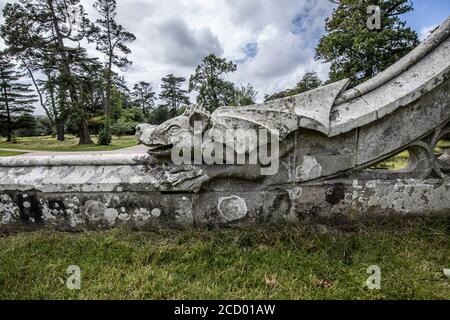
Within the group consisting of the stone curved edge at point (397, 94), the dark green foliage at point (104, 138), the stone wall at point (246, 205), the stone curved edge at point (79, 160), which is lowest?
the stone wall at point (246, 205)

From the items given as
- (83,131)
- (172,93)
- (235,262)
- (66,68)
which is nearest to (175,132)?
(235,262)

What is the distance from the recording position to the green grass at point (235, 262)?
170 cm

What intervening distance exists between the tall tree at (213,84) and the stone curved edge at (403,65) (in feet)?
85.3

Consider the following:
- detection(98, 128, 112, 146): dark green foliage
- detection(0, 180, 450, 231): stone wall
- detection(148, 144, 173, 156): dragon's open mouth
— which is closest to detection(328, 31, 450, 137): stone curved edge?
detection(0, 180, 450, 231): stone wall

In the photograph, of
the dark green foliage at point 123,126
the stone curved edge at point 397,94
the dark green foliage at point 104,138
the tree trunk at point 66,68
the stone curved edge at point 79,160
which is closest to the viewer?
the stone curved edge at point 397,94

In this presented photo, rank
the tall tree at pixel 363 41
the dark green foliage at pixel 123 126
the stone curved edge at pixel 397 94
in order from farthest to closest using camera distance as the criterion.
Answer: the dark green foliage at pixel 123 126
the tall tree at pixel 363 41
the stone curved edge at pixel 397 94

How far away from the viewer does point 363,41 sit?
45.0ft

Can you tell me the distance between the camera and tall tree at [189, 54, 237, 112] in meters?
28.5

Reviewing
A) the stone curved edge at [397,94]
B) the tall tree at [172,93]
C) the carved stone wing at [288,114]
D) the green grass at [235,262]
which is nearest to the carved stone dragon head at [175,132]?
the carved stone wing at [288,114]

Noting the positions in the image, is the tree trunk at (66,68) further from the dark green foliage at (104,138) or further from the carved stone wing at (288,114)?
the carved stone wing at (288,114)

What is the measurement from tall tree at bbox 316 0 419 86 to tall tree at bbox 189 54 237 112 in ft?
44.6

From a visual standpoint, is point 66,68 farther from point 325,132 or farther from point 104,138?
point 325,132
